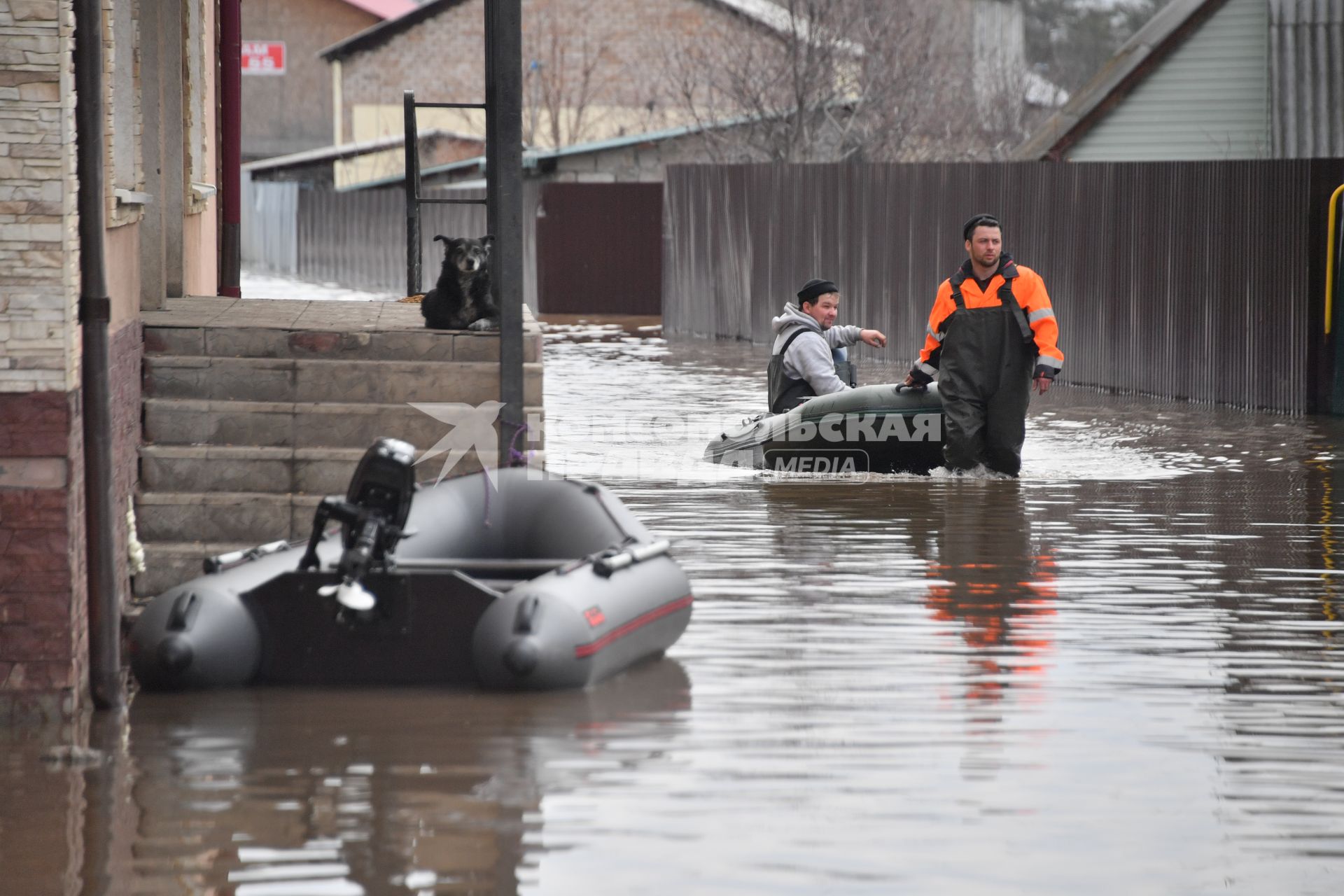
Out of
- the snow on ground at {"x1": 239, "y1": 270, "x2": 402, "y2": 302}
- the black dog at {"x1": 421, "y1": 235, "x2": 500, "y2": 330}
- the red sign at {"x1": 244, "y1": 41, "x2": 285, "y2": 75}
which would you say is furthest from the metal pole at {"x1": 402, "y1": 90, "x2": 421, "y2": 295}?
the red sign at {"x1": 244, "y1": 41, "x2": 285, "y2": 75}

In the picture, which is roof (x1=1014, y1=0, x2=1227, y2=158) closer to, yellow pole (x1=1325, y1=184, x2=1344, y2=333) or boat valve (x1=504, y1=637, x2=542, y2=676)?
yellow pole (x1=1325, y1=184, x2=1344, y2=333)

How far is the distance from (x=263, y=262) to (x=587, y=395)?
2762cm

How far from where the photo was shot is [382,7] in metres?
57.3

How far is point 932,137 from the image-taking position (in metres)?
33.4

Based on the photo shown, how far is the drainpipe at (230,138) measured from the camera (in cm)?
1602

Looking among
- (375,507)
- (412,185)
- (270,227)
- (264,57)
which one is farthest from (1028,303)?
(264,57)

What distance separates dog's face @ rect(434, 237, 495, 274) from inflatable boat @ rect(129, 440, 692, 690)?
3179 mm

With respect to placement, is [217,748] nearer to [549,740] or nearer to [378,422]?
[549,740]

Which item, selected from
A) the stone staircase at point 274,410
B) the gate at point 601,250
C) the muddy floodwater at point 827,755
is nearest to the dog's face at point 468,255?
the stone staircase at point 274,410

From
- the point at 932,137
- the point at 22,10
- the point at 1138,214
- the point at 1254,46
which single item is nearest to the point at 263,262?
the point at 932,137

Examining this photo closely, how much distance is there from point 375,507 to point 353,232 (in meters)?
30.1

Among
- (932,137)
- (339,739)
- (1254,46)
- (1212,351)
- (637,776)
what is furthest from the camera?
(932,137)

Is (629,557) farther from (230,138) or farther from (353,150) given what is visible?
(353,150)

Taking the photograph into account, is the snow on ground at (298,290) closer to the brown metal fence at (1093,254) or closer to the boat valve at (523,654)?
the brown metal fence at (1093,254)
